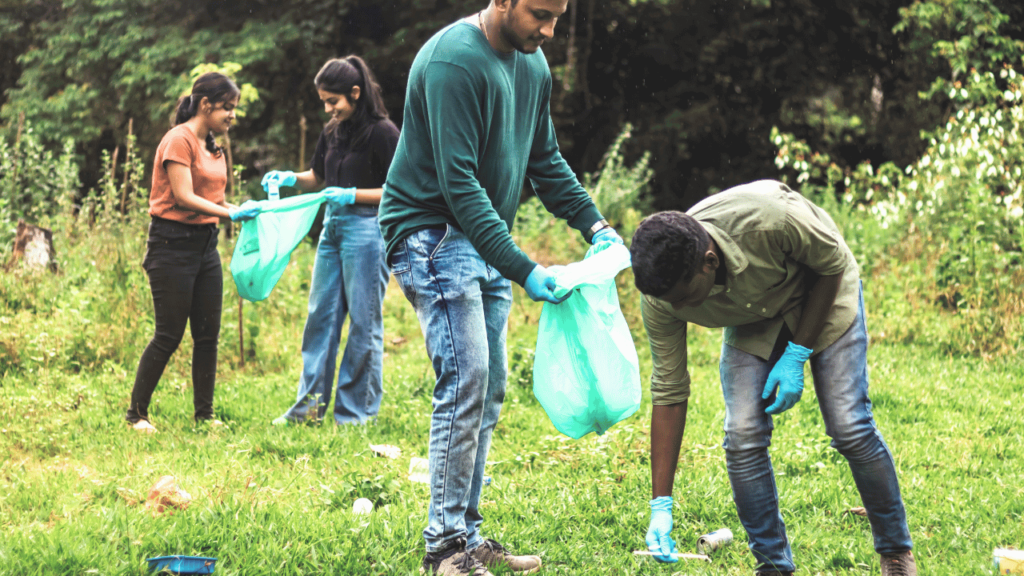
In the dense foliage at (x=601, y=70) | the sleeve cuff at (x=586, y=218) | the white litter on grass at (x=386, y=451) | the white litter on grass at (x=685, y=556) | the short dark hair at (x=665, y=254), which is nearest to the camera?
the short dark hair at (x=665, y=254)

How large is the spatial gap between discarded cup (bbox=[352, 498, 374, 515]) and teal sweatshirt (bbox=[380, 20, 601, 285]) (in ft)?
3.84

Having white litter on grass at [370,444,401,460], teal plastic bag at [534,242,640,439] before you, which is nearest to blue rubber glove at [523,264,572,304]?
teal plastic bag at [534,242,640,439]

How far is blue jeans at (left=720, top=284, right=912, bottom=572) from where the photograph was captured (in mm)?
2562

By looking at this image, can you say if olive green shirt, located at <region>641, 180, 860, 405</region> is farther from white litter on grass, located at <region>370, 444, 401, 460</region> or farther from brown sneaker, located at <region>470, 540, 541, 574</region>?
white litter on grass, located at <region>370, 444, 401, 460</region>

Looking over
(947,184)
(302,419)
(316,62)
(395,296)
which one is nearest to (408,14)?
(316,62)

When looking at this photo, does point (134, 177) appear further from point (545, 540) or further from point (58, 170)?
point (545, 540)

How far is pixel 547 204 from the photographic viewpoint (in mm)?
3018

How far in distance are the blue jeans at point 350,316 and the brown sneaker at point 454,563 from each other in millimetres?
2002

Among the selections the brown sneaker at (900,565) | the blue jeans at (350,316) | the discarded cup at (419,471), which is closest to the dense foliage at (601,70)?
the blue jeans at (350,316)

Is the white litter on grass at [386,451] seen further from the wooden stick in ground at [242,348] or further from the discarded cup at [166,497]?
the wooden stick in ground at [242,348]

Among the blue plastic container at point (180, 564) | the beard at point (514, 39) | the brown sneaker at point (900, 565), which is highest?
the beard at point (514, 39)

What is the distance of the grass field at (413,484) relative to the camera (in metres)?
2.82

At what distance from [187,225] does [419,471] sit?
5.93 feet

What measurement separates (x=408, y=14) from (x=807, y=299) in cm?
1167
